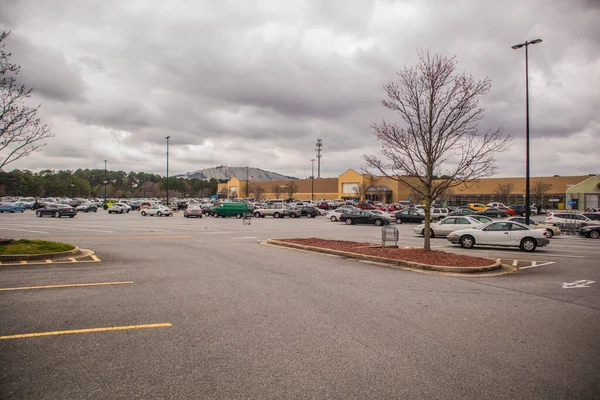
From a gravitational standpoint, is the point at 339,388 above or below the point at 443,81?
below

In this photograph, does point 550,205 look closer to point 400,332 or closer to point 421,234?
point 421,234

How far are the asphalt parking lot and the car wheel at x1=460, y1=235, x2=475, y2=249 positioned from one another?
25.7ft

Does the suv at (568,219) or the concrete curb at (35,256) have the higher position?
the suv at (568,219)

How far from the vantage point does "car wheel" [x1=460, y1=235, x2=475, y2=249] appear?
19.2 m

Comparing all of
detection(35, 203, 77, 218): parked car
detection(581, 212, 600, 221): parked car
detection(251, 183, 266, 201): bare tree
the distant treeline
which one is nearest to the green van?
detection(35, 203, 77, 218): parked car

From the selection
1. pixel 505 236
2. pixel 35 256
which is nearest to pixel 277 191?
pixel 505 236

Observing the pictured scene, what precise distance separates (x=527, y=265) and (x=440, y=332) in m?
9.65

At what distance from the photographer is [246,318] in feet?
22.1

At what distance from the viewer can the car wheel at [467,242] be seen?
19.2m

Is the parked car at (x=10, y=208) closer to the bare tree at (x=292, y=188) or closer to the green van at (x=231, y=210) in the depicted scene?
the green van at (x=231, y=210)

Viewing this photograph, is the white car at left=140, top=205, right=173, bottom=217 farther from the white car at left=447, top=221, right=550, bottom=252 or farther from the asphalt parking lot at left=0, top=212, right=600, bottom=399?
the asphalt parking lot at left=0, top=212, right=600, bottom=399

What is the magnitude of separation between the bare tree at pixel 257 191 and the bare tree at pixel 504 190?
2502 inches

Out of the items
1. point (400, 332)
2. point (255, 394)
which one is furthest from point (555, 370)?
point (255, 394)

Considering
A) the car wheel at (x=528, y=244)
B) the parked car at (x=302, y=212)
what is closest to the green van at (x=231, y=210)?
the parked car at (x=302, y=212)
